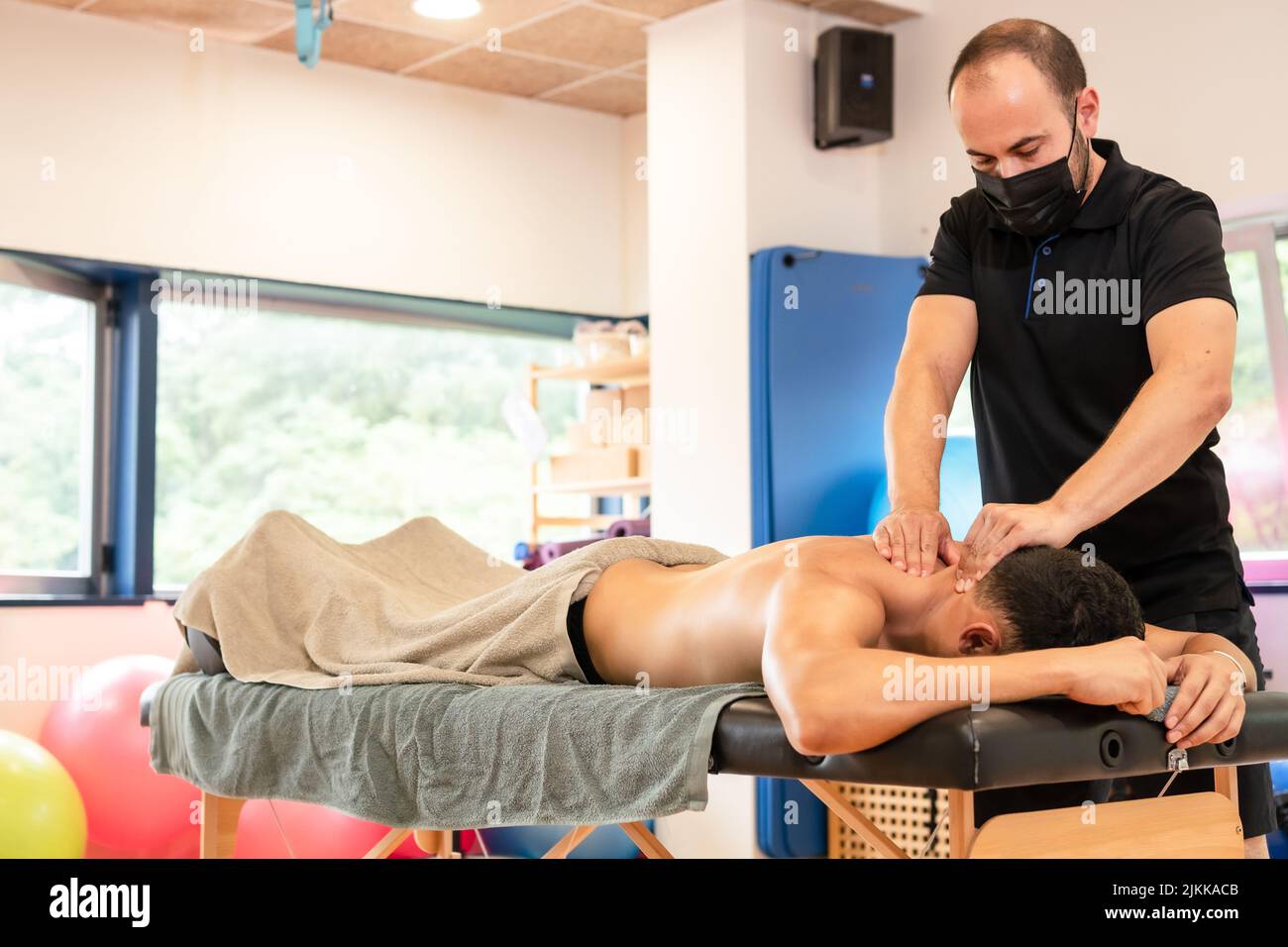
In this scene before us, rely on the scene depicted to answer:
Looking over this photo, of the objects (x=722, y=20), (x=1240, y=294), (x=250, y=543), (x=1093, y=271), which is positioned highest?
(x=722, y=20)

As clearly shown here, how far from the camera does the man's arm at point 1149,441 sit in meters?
1.57

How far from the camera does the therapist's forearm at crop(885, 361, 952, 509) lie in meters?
1.84

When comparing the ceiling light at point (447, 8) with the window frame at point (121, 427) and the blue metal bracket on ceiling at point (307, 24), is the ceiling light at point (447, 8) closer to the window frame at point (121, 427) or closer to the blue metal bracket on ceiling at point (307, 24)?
the blue metal bracket on ceiling at point (307, 24)

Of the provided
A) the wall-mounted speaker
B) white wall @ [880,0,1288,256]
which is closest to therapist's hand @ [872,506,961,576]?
white wall @ [880,0,1288,256]

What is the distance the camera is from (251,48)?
4305 millimetres

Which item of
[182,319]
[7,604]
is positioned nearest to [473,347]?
[182,319]

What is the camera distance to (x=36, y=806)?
3.01 m

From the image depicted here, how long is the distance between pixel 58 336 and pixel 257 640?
219 centimetres

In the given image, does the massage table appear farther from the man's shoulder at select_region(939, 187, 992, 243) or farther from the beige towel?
the man's shoulder at select_region(939, 187, 992, 243)

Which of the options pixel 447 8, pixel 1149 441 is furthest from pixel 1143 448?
pixel 447 8

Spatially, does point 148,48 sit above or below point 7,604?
above

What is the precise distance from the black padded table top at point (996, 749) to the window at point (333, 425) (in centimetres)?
302

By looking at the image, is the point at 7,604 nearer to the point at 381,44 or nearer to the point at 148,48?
the point at 148,48

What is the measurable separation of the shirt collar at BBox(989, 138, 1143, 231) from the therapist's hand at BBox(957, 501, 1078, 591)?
0.44m
